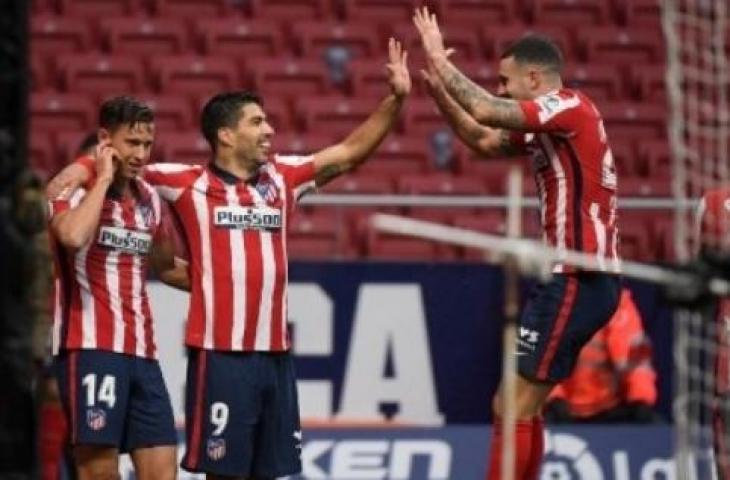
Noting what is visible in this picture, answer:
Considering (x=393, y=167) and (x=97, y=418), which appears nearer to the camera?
(x=97, y=418)

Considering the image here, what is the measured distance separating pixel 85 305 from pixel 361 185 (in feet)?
18.1

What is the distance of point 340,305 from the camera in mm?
12227

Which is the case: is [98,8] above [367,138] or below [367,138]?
above

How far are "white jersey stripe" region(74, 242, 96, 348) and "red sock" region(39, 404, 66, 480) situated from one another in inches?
19.0

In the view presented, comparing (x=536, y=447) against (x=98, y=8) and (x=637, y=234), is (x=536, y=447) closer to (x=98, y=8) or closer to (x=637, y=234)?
(x=637, y=234)

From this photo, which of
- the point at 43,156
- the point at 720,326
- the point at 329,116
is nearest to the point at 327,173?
the point at 720,326

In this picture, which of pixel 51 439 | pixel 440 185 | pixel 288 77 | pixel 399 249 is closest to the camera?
pixel 51 439

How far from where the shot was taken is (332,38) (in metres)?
15.9

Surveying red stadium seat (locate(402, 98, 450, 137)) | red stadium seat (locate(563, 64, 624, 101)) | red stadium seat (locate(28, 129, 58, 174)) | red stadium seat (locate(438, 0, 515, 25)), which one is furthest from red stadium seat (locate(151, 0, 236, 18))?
red stadium seat (locate(563, 64, 624, 101))

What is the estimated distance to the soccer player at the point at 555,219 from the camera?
8.60 meters

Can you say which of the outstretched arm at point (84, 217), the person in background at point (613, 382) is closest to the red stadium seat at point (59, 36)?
the person in background at point (613, 382)

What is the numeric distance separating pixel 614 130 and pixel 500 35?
1.10 metres

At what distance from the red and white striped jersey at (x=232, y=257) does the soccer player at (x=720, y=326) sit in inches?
65.2

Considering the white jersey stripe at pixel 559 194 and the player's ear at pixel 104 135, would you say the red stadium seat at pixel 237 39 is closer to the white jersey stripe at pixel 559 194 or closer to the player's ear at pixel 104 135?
the player's ear at pixel 104 135
